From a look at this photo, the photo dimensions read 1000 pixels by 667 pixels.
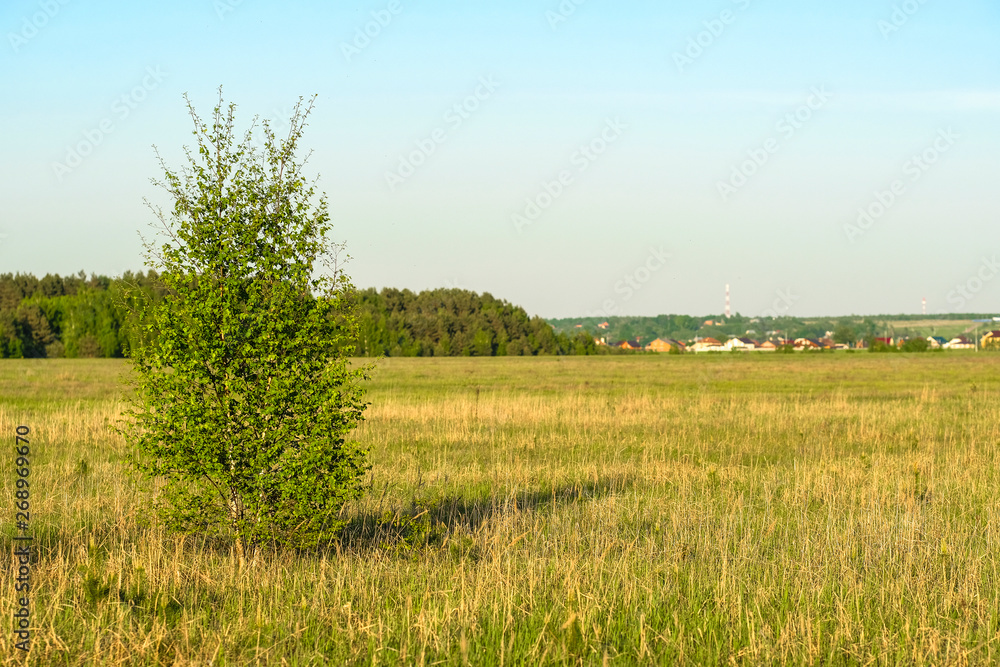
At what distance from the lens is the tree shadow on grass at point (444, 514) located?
7.99m

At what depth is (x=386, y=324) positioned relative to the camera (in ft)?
395

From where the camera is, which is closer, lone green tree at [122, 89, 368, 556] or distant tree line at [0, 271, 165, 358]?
lone green tree at [122, 89, 368, 556]

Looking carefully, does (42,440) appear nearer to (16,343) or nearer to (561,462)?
(561,462)

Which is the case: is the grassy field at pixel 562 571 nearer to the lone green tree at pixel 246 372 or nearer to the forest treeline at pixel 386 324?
the lone green tree at pixel 246 372

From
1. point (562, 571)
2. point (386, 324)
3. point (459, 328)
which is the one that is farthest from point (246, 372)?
point (459, 328)

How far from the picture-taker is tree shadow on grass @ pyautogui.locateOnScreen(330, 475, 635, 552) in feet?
26.2

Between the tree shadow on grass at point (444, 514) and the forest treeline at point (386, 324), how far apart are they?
80.2 meters

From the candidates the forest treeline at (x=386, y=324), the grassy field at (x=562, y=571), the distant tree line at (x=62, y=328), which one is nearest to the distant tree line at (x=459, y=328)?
the forest treeline at (x=386, y=324)

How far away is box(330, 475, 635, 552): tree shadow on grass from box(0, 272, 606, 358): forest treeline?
80.2 meters

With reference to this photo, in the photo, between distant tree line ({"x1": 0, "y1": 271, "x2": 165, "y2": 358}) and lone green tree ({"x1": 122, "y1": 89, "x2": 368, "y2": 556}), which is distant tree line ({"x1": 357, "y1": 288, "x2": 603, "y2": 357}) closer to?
distant tree line ({"x1": 0, "y1": 271, "x2": 165, "y2": 358})

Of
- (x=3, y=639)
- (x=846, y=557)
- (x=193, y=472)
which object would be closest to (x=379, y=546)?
(x=193, y=472)

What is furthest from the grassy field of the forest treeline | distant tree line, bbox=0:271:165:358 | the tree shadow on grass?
distant tree line, bbox=0:271:165:358

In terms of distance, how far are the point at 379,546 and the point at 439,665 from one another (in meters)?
2.97

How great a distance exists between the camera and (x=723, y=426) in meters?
19.6
